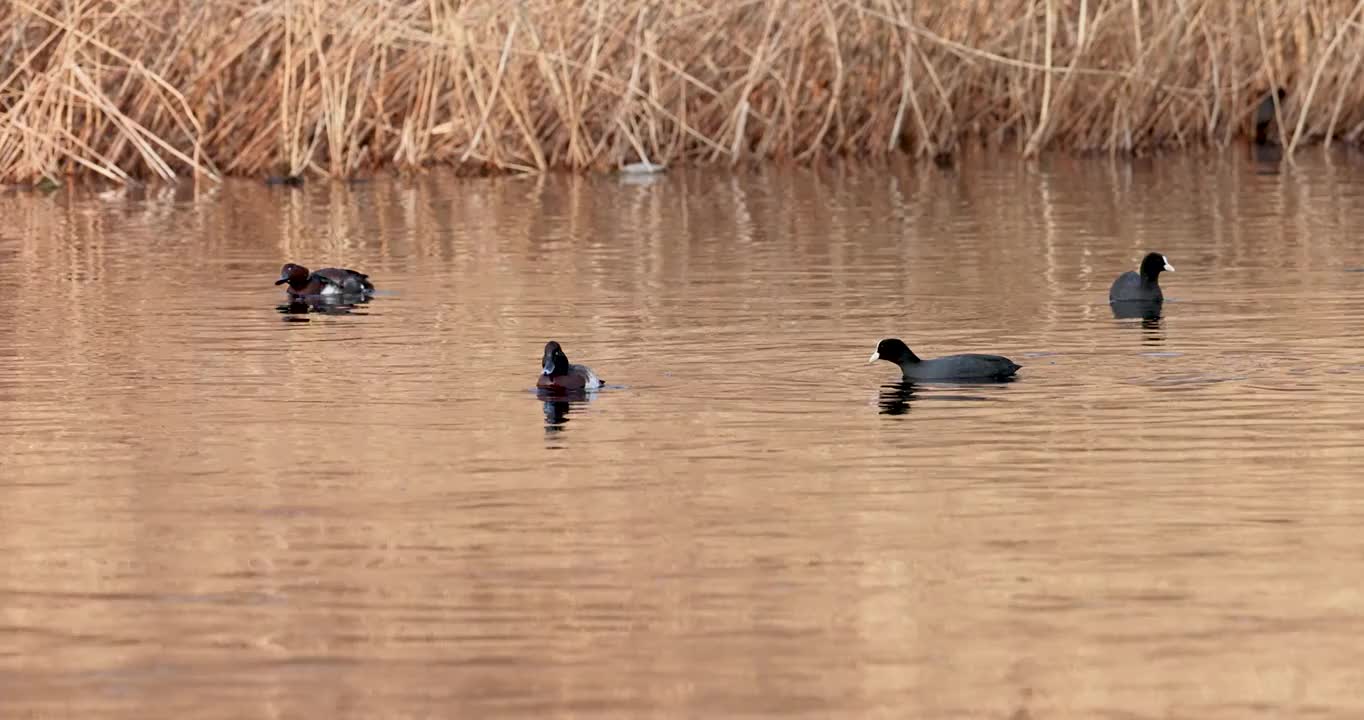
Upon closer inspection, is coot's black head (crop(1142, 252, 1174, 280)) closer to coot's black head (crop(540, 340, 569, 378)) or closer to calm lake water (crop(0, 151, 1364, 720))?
calm lake water (crop(0, 151, 1364, 720))

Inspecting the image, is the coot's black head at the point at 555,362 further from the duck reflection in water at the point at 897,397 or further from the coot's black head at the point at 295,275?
the coot's black head at the point at 295,275

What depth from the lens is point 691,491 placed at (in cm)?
922

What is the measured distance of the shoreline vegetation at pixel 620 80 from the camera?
83.5 feet

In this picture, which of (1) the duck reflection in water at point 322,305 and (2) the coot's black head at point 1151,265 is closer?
(2) the coot's black head at point 1151,265

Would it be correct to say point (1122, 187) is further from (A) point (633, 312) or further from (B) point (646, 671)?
(B) point (646, 671)

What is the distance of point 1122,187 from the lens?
2439cm

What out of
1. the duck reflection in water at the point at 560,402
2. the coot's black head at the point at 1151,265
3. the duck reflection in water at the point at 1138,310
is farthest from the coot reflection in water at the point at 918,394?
the coot's black head at the point at 1151,265

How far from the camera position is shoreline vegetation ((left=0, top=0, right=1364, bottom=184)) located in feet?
83.5

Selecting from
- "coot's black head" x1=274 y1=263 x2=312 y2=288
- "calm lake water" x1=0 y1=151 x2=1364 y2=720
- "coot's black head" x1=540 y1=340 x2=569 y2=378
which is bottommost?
"calm lake water" x1=0 y1=151 x2=1364 y2=720

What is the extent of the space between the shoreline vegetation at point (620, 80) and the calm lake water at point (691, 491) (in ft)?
23.0

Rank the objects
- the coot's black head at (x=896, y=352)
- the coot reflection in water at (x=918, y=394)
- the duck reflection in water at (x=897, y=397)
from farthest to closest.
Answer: the coot's black head at (x=896, y=352), the coot reflection in water at (x=918, y=394), the duck reflection in water at (x=897, y=397)

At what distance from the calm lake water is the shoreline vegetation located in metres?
A: 7.02

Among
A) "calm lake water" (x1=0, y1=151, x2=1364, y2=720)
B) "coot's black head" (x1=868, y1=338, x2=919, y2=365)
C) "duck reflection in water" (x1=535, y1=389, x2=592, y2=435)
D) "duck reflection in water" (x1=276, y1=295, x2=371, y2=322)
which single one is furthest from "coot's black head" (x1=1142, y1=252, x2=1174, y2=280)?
"duck reflection in water" (x1=535, y1=389, x2=592, y2=435)

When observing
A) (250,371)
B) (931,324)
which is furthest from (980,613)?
(931,324)
